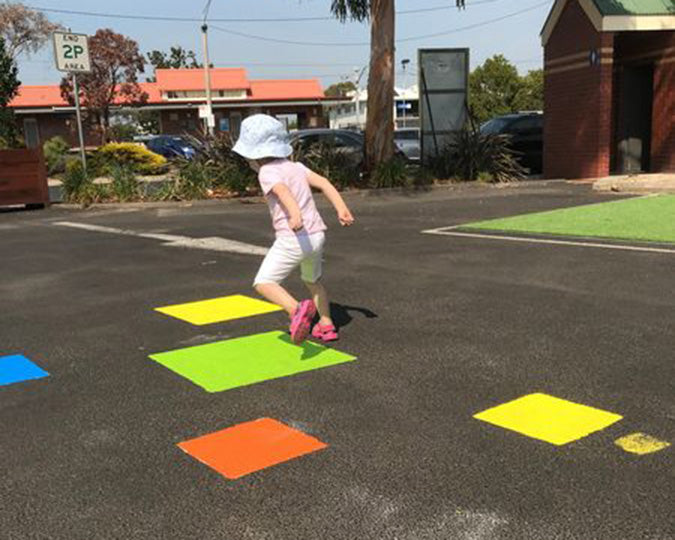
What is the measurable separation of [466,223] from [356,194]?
5.23 m

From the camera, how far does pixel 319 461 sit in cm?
335

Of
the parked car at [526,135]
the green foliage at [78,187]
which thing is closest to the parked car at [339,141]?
the parked car at [526,135]

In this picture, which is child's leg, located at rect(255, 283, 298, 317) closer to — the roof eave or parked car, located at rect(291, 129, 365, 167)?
parked car, located at rect(291, 129, 365, 167)

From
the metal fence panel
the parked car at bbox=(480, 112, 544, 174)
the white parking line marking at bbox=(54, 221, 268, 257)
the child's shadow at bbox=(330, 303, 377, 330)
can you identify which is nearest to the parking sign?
the white parking line marking at bbox=(54, 221, 268, 257)

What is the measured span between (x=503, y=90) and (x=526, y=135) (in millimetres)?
46343

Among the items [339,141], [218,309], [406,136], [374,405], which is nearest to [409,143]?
[406,136]

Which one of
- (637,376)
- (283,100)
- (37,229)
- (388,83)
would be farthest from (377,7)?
(283,100)

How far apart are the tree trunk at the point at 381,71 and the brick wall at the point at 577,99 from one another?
→ 15.4 feet

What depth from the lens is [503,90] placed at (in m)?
64.3

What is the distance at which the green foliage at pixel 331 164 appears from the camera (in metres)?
17.0

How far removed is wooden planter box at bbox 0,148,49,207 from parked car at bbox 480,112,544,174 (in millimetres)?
11587

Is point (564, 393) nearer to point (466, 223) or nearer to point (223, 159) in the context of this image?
point (466, 223)

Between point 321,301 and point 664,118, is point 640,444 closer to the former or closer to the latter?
point 321,301

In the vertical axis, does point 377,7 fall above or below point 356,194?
above
